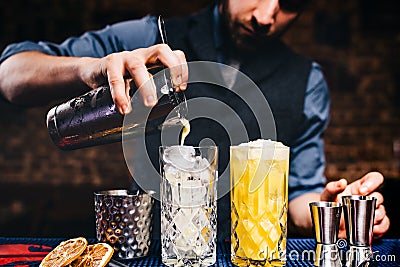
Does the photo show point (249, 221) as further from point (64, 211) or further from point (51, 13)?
point (51, 13)

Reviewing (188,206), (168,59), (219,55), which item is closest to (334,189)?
(188,206)

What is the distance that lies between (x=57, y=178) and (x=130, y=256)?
1.41 meters

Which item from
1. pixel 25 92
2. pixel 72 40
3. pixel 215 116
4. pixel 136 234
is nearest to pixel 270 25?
pixel 215 116

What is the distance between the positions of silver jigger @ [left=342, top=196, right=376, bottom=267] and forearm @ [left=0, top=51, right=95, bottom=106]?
104 centimetres

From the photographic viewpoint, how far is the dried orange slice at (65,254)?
3.80ft

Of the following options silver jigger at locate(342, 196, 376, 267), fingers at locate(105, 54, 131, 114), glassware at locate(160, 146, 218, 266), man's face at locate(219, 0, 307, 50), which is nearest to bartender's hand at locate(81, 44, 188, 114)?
fingers at locate(105, 54, 131, 114)

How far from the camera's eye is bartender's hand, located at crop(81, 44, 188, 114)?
4.76 ft

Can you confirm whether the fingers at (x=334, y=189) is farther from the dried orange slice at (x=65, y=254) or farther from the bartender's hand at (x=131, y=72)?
the dried orange slice at (x=65, y=254)

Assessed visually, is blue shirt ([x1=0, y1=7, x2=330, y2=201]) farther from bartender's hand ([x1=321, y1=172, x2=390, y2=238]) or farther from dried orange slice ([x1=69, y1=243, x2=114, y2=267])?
dried orange slice ([x1=69, y1=243, x2=114, y2=267])

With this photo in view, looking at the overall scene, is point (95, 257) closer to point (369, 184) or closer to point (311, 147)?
point (369, 184)

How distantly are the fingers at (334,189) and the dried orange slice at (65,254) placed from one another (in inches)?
30.0

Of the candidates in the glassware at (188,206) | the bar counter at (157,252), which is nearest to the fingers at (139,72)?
the glassware at (188,206)

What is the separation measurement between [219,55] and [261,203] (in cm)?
101

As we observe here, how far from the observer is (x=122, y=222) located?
1.31m
